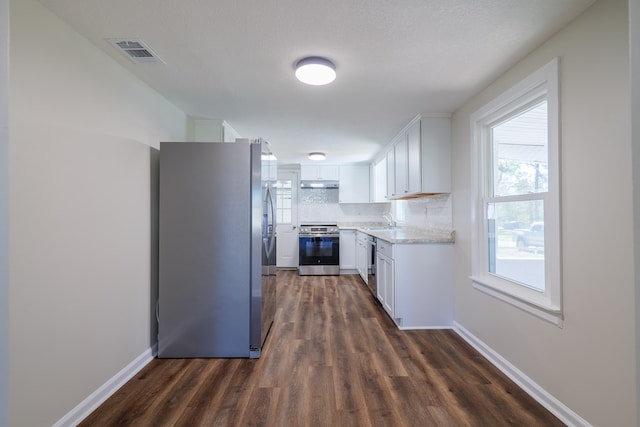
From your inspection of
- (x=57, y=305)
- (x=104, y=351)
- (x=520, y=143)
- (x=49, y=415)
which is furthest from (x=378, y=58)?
(x=49, y=415)

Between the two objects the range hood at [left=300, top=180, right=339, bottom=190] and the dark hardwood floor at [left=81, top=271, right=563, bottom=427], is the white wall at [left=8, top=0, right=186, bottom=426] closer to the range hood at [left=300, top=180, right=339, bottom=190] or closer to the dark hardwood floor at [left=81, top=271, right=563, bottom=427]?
the dark hardwood floor at [left=81, top=271, right=563, bottom=427]

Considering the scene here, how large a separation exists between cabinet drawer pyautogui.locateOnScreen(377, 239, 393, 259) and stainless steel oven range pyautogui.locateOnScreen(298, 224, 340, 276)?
6.25ft

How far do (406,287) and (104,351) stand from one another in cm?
256

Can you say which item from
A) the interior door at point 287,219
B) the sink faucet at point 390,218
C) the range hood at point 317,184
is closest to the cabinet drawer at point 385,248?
the sink faucet at point 390,218

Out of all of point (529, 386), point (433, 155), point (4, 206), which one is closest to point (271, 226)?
point (433, 155)

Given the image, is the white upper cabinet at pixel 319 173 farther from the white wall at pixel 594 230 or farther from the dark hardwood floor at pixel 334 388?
the white wall at pixel 594 230

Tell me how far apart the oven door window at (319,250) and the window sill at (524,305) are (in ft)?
10.3

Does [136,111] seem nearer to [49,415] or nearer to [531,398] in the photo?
[49,415]

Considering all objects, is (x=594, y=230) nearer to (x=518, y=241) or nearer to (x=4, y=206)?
(x=518, y=241)

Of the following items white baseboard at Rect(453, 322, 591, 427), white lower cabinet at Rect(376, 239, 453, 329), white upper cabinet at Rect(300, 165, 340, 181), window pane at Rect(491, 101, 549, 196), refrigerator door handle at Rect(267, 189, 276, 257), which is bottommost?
white baseboard at Rect(453, 322, 591, 427)

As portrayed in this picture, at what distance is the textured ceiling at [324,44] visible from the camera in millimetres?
1474

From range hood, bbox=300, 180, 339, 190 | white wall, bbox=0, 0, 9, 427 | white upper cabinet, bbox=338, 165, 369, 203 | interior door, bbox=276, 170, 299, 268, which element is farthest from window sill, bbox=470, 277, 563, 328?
interior door, bbox=276, 170, 299, 268

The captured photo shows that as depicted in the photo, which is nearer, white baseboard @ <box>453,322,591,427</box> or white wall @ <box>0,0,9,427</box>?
white wall @ <box>0,0,9,427</box>

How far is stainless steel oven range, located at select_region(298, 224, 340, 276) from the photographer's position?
5480 millimetres
